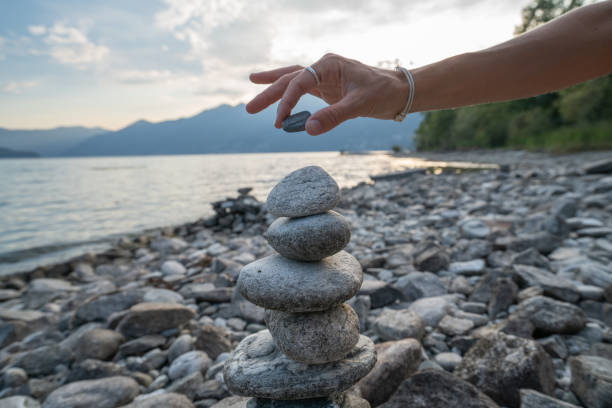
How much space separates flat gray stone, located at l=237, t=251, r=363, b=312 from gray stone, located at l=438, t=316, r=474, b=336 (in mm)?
1933

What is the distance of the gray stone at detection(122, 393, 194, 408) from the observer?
2.43 m

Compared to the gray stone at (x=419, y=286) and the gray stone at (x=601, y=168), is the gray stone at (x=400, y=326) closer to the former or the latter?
the gray stone at (x=419, y=286)

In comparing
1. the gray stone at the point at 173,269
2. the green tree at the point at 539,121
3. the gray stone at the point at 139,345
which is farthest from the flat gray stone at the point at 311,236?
the green tree at the point at 539,121

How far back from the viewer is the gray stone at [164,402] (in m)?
2.43

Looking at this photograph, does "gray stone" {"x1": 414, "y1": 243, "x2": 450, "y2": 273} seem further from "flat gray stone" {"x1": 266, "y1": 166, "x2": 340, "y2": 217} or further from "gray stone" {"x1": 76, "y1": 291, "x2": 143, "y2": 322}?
"gray stone" {"x1": 76, "y1": 291, "x2": 143, "y2": 322}

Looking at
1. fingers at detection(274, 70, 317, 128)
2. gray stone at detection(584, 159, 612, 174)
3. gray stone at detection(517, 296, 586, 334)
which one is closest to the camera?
fingers at detection(274, 70, 317, 128)

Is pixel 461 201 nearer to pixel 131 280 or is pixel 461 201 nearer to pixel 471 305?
pixel 471 305

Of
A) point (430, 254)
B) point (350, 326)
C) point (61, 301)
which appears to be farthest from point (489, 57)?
point (61, 301)

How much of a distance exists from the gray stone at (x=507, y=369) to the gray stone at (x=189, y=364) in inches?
93.0

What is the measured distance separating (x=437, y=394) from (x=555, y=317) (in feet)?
5.68

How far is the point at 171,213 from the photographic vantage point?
15648 millimetres

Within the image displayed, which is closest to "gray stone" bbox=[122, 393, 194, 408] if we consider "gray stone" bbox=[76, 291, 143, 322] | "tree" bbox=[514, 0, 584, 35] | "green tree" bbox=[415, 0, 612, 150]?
"gray stone" bbox=[76, 291, 143, 322]

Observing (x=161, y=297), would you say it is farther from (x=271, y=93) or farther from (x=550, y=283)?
(x=550, y=283)

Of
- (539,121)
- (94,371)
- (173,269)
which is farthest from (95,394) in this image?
(539,121)
